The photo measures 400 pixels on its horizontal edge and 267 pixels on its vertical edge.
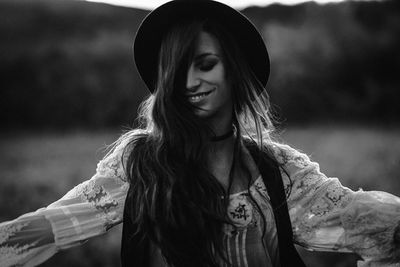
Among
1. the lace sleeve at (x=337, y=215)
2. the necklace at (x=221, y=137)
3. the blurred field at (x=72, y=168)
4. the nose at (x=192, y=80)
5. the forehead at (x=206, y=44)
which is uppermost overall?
the forehead at (x=206, y=44)

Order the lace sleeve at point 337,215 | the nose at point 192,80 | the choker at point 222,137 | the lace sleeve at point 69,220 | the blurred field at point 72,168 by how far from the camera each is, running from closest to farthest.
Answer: the lace sleeve at point 69,220
the lace sleeve at point 337,215
the nose at point 192,80
the choker at point 222,137
the blurred field at point 72,168

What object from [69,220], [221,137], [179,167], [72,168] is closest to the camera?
[69,220]

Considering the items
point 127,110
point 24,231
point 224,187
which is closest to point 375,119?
point 127,110

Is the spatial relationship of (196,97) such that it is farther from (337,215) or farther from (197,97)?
(337,215)

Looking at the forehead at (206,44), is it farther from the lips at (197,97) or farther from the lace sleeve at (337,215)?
the lace sleeve at (337,215)

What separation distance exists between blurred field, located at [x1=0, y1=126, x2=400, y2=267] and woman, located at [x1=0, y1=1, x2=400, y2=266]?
1.89m

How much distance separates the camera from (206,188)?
1739mm

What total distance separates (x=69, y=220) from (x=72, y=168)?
7.98 feet

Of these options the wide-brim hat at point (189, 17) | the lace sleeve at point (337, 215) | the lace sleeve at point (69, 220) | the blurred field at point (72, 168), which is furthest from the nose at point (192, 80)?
the blurred field at point (72, 168)

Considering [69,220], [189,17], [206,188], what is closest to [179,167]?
[206,188]

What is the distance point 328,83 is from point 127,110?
194cm

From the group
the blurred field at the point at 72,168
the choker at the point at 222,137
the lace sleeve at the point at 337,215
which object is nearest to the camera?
the lace sleeve at the point at 337,215

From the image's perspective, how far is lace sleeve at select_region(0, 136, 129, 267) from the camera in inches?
55.7

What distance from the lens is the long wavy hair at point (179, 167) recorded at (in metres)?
1.63
